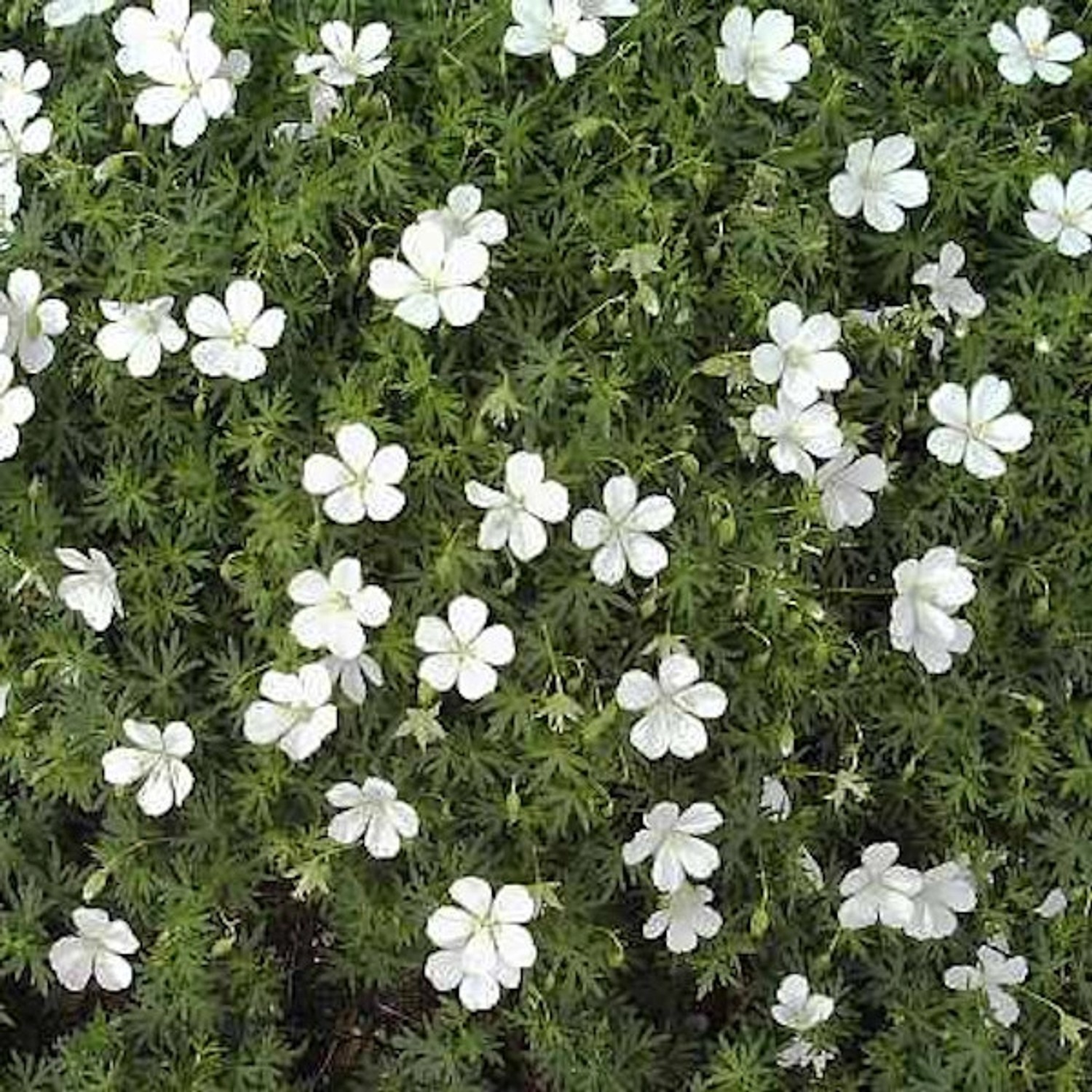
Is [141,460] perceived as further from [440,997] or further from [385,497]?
[440,997]

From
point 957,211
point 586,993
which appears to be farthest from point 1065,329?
A: point 586,993

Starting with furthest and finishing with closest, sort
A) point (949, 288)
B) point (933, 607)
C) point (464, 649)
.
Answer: point (949, 288), point (933, 607), point (464, 649)

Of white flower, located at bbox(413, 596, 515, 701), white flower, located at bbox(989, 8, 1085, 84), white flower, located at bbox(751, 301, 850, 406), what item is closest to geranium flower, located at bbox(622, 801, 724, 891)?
white flower, located at bbox(413, 596, 515, 701)

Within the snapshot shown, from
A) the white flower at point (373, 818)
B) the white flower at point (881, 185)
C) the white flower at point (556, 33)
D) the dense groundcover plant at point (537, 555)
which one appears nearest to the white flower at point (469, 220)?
the dense groundcover plant at point (537, 555)

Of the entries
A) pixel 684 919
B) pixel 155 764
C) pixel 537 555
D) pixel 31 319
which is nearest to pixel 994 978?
pixel 684 919

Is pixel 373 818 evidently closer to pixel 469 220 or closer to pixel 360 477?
pixel 360 477

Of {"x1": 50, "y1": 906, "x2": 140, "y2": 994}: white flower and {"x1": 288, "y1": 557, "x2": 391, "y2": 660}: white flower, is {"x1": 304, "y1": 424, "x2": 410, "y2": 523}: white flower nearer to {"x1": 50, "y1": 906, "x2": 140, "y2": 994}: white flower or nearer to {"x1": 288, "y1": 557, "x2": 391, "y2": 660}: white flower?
{"x1": 288, "y1": 557, "x2": 391, "y2": 660}: white flower
